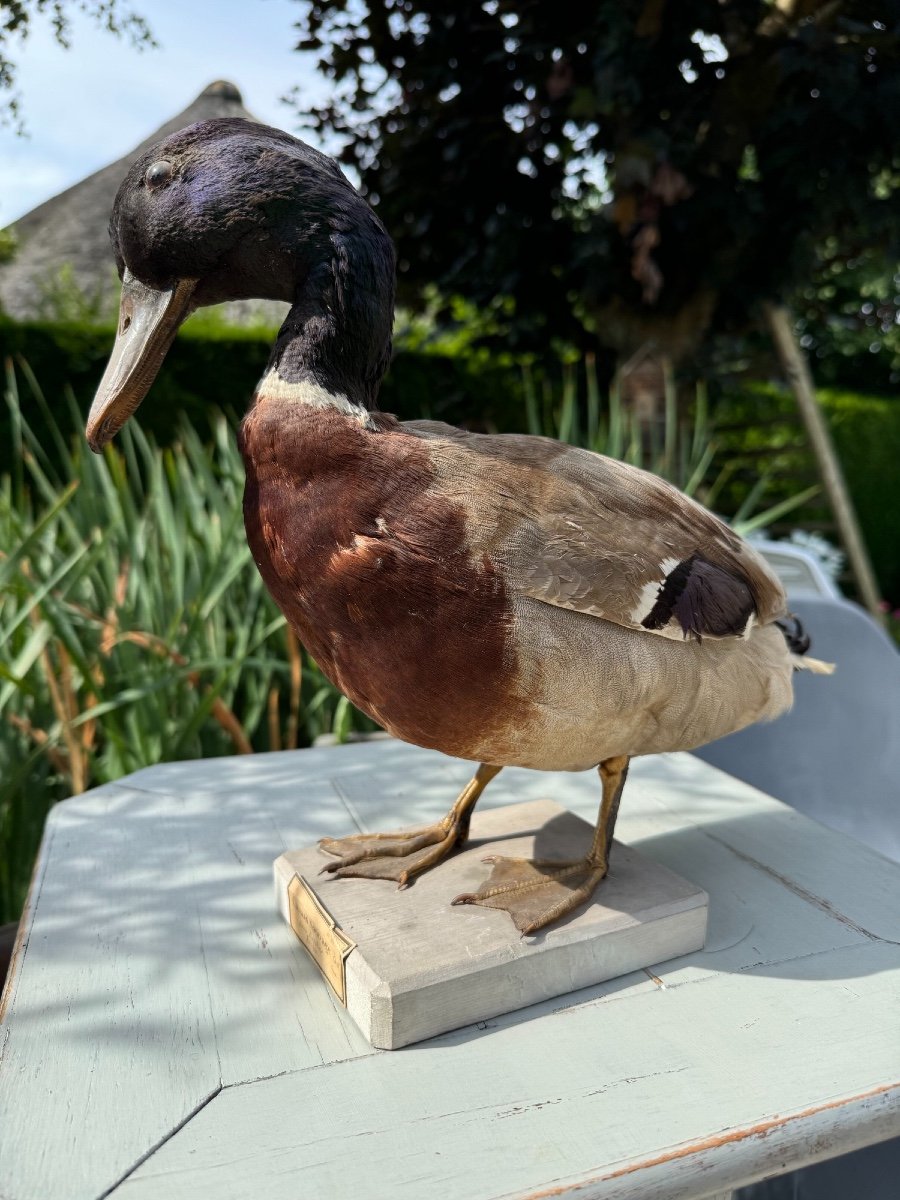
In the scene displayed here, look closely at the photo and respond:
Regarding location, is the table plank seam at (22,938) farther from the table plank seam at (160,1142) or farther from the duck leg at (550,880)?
the duck leg at (550,880)

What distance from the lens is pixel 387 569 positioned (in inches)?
34.5

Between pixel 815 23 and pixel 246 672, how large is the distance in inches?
132

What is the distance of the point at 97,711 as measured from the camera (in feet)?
5.61

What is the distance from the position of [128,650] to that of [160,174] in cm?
127

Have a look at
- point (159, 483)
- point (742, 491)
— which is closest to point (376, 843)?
point (159, 483)

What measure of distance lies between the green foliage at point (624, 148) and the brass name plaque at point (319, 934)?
290 centimetres

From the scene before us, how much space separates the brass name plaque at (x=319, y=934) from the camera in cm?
96

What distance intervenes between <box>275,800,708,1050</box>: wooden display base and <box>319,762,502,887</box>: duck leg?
0.05ft

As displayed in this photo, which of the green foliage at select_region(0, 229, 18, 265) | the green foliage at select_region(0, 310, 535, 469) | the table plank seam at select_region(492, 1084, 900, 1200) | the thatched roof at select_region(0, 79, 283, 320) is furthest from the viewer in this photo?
the green foliage at select_region(0, 310, 535, 469)

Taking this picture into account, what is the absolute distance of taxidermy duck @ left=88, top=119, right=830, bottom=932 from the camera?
882 mm

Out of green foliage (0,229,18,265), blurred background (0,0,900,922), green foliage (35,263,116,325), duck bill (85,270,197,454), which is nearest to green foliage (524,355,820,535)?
blurred background (0,0,900,922)

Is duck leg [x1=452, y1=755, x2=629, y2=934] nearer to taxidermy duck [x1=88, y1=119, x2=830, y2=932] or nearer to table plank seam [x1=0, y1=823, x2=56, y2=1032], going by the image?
taxidermy duck [x1=88, y1=119, x2=830, y2=932]

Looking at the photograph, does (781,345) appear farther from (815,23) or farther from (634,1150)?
(634,1150)

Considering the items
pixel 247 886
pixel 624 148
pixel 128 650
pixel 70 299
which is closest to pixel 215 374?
pixel 70 299
